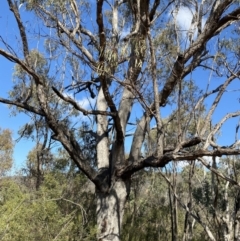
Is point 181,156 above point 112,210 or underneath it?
above

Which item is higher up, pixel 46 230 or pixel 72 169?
pixel 72 169

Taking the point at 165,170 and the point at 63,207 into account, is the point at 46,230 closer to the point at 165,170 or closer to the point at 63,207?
the point at 63,207

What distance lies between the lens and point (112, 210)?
644cm

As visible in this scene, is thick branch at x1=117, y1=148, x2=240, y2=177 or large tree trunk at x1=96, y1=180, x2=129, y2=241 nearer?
thick branch at x1=117, y1=148, x2=240, y2=177

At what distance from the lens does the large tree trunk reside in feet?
20.7

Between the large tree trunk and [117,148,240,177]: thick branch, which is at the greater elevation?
[117,148,240,177]: thick branch

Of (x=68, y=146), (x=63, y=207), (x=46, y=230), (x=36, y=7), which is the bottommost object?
(x=46, y=230)

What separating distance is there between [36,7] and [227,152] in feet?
11.4

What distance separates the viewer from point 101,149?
7.18 meters

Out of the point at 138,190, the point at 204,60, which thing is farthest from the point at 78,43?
the point at 138,190

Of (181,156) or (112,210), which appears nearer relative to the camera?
(181,156)

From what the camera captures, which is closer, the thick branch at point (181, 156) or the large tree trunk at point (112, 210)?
the thick branch at point (181, 156)

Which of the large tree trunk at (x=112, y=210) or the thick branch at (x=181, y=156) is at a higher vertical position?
the thick branch at (x=181, y=156)

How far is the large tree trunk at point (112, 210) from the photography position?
6301 millimetres
